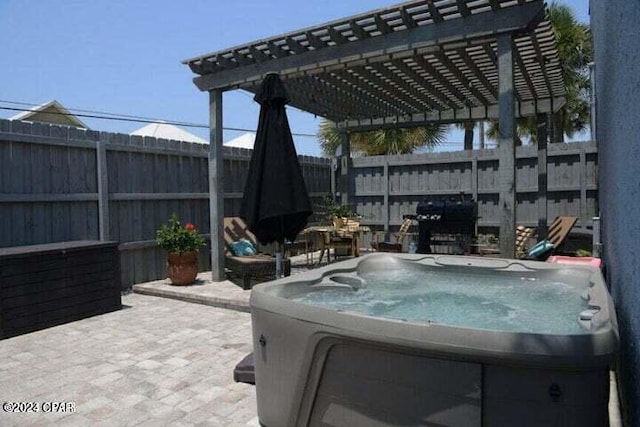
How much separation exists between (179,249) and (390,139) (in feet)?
36.5

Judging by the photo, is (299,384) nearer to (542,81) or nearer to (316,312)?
(316,312)

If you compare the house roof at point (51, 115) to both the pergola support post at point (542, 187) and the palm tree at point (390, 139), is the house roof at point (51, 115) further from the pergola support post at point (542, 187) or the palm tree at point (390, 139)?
the pergola support post at point (542, 187)

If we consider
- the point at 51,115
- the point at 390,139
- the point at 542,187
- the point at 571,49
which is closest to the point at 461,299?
the point at 542,187

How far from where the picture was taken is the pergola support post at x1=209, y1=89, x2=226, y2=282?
6.31 metres

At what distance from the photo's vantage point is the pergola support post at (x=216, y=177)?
6.31m

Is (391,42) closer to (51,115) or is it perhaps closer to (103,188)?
(103,188)

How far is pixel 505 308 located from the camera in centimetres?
291

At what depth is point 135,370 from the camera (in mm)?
3262

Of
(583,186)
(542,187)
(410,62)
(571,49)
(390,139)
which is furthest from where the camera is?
(390,139)

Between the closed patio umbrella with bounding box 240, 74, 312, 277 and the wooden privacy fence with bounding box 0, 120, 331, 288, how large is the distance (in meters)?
2.59

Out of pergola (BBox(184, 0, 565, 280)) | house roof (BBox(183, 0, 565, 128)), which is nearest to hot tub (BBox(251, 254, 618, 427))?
pergola (BBox(184, 0, 565, 280))

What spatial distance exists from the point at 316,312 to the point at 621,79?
5.64 feet

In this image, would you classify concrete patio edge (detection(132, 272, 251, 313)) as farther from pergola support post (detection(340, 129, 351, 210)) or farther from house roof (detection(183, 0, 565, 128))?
pergola support post (detection(340, 129, 351, 210))

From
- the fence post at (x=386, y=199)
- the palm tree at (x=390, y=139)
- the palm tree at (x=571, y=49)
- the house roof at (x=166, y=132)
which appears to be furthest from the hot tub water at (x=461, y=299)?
the palm tree at (x=390, y=139)
